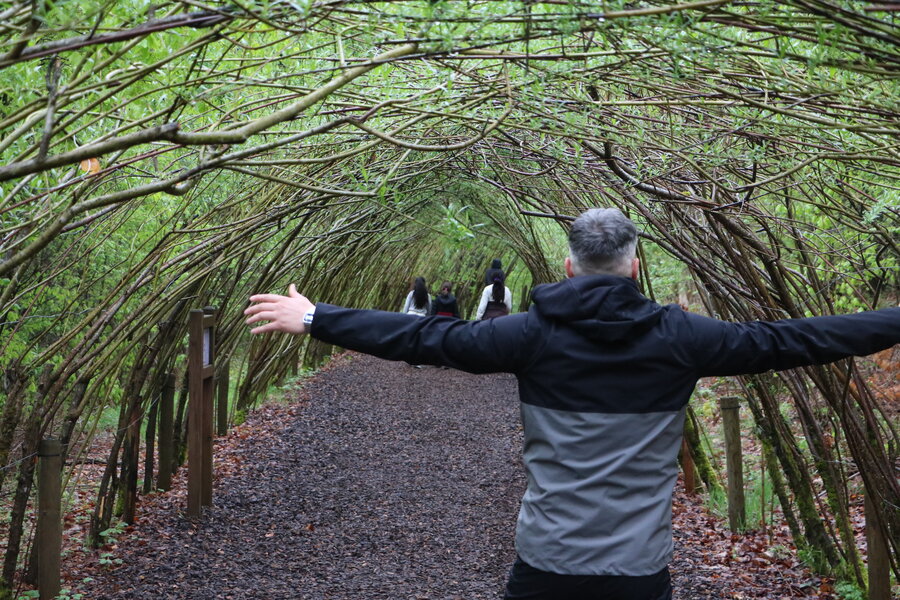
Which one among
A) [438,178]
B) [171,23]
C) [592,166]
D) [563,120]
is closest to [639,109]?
[592,166]

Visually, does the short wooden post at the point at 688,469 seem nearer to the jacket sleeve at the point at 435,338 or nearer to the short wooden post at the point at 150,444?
the short wooden post at the point at 150,444

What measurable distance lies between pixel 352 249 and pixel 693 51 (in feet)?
29.7

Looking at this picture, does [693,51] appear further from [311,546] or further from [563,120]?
[311,546]

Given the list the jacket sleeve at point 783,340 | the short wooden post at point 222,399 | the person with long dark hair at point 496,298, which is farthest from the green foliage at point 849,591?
the person with long dark hair at point 496,298

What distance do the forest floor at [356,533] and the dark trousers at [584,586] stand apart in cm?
245

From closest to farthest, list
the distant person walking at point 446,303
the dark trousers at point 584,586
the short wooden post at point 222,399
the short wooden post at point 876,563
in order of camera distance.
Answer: the dark trousers at point 584,586 < the short wooden post at point 876,563 < the short wooden post at point 222,399 < the distant person walking at point 446,303

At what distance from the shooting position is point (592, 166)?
475cm

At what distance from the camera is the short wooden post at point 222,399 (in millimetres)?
7820

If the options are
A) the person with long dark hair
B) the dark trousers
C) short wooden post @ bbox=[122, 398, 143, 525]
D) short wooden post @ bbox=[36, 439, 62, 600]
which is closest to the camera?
the dark trousers

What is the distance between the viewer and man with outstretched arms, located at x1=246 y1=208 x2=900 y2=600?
1973 mm

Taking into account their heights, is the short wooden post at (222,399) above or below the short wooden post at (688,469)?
above

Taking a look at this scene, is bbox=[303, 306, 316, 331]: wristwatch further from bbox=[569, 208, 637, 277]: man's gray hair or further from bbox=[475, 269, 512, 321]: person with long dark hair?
bbox=[475, 269, 512, 321]: person with long dark hair

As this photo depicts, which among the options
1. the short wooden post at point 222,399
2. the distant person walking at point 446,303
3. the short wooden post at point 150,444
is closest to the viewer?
the short wooden post at point 150,444

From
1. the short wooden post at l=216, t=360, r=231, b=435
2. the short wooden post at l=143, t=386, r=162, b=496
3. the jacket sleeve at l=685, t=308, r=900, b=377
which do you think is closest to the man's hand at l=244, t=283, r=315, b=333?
the jacket sleeve at l=685, t=308, r=900, b=377
